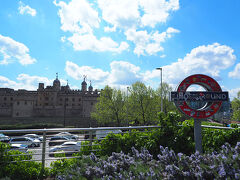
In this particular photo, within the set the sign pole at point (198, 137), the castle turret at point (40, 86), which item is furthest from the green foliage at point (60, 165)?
the castle turret at point (40, 86)

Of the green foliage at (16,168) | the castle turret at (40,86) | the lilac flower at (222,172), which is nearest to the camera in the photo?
the lilac flower at (222,172)

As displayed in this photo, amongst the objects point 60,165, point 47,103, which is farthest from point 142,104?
point 47,103

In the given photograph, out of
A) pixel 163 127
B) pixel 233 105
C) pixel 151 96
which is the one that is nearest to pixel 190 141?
pixel 163 127

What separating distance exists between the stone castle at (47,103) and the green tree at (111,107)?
32.2 metres

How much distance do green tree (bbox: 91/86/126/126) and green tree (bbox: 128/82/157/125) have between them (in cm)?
312

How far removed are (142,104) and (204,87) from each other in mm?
29370

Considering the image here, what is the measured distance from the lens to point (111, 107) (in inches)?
1608

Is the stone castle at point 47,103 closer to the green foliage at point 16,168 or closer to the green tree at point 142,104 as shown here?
the green tree at point 142,104

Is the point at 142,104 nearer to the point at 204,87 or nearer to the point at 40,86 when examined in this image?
the point at 204,87

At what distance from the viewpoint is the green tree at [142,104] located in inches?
1421

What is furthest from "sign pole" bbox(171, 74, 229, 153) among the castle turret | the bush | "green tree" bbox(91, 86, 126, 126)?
the castle turret

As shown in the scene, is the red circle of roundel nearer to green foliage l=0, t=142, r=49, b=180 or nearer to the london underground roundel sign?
the london underground roundel sign

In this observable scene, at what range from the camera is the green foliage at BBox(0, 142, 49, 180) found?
5.28 m

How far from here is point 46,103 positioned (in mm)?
88062
